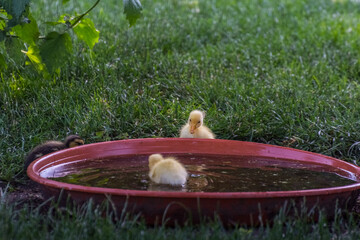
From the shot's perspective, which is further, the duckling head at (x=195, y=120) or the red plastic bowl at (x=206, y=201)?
the duckling head at (x=195, y=120)

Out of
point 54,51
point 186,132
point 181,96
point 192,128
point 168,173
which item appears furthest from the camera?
point 181,96

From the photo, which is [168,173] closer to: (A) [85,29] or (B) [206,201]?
(B) [206,201]

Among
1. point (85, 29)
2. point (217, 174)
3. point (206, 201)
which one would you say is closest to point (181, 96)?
point (85, 29)

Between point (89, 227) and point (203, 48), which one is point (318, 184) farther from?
point (203, 48)

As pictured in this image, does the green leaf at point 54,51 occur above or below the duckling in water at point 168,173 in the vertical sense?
above

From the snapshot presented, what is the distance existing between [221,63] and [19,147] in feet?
9.41

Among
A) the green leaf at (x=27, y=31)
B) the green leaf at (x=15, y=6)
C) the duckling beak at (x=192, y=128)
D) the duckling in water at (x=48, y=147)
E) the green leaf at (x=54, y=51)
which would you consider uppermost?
the green leaf at (x=15, y=6)

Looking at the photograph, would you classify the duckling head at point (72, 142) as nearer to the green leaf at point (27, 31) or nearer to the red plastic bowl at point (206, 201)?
the green leaf at point (27, 31)

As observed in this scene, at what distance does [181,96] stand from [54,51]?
1896 mm

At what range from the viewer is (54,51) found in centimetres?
438

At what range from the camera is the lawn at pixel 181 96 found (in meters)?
3.21

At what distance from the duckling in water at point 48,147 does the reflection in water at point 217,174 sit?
0.40 meters

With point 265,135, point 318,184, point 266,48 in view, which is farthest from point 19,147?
point 266,48

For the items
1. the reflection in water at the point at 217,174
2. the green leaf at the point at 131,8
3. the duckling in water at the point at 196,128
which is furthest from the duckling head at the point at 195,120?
the green leaf at the point at 131,8
